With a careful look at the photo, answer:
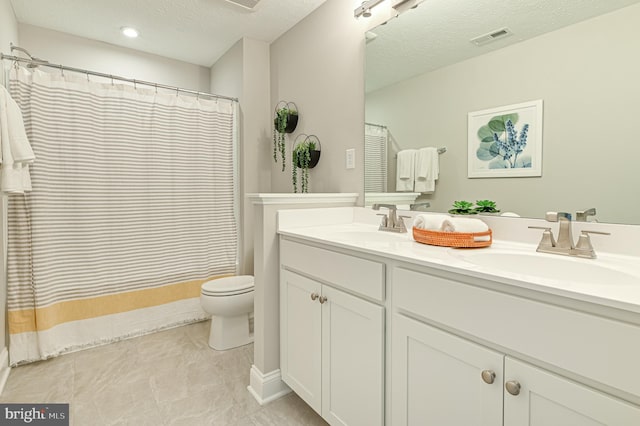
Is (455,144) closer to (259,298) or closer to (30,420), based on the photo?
(259,298)

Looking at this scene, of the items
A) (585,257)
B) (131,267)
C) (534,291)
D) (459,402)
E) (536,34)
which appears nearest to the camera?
(534,291)

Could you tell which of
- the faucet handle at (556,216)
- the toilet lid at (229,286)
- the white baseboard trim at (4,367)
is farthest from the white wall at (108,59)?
the faucet handle at (556,216)

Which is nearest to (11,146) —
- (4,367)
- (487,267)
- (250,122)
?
(4,367)

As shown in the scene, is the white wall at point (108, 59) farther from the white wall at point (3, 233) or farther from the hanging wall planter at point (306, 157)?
the hanging wall planter at point (306, 157)

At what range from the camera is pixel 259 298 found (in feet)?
5.67

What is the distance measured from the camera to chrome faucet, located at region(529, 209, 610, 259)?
3.44 ft

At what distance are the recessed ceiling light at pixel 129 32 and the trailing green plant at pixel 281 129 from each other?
1289 millimetres

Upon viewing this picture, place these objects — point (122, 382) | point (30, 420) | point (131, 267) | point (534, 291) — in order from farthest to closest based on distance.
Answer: point (131, 267) → point (122, 382) → point (30, 420) → point (534, 291)

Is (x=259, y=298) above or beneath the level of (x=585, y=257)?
beneath

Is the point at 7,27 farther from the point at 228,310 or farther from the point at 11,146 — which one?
the point at 228,310

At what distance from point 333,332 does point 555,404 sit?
78 centimetres

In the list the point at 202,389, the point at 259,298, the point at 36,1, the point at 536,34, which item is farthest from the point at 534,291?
the point at 36,1

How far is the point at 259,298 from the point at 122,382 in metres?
0.96

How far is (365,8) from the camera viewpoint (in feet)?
5.87
